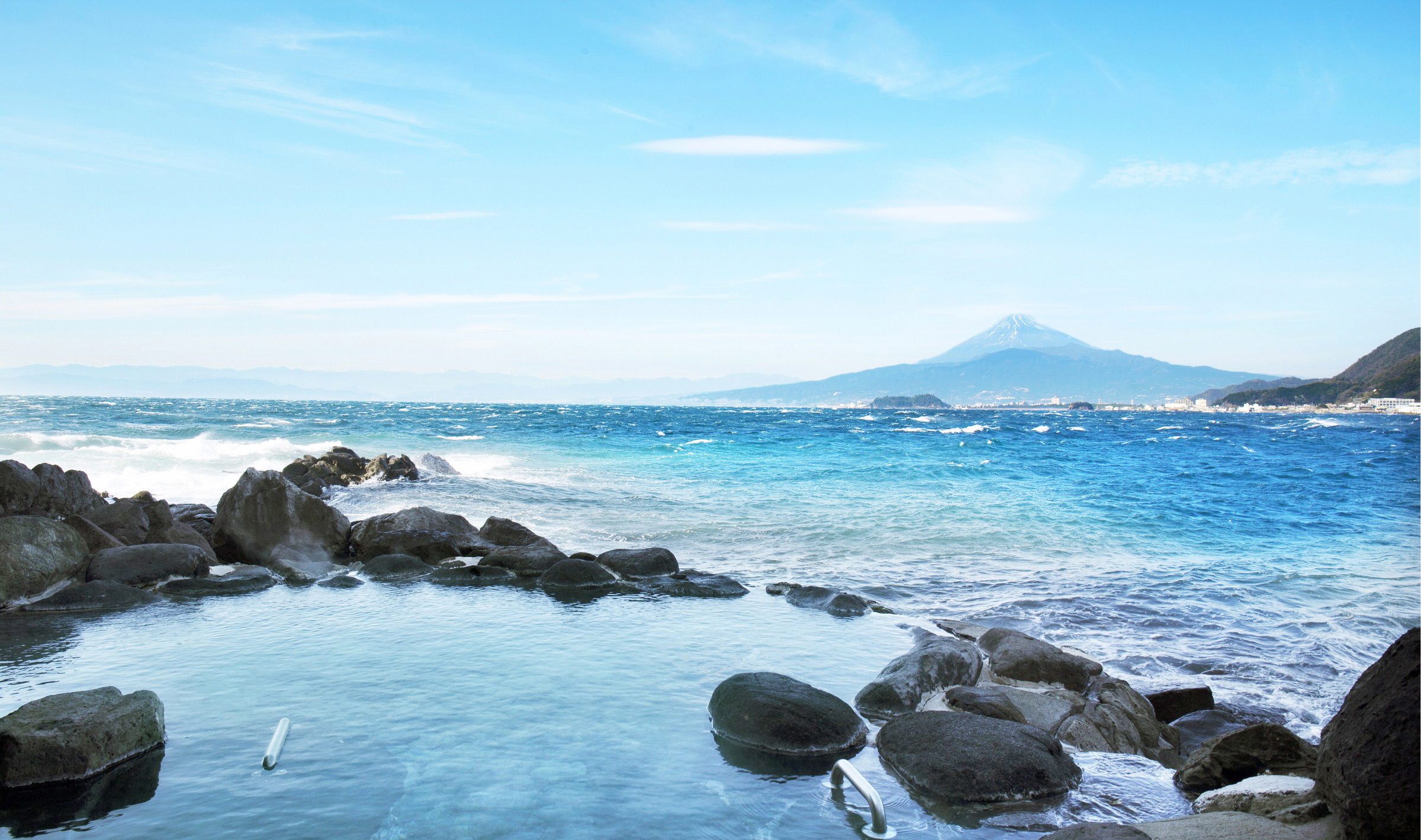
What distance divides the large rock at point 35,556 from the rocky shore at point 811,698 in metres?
0.02

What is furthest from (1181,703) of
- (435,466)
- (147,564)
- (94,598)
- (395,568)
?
(435,466)

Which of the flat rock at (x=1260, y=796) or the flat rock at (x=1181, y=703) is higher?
the flat rock at (x=1260, y=796)

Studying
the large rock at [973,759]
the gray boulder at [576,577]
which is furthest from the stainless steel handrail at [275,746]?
the gray boulder at [576,577]

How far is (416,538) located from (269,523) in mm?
2440

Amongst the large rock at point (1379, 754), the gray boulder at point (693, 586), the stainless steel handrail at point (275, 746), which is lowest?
the gray boulder at point (693, 586)

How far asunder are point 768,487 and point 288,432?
35.6 metres

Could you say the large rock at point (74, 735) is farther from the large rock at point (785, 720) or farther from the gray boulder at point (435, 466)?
the gray boulder at point (435, 466)

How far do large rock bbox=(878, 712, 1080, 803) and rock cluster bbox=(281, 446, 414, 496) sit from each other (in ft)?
72.6

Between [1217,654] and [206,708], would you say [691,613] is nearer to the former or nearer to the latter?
[206,708]

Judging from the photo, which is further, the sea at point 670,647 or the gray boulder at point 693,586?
the gray boulder at point 693,586

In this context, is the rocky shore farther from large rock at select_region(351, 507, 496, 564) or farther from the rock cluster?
the rock cluster

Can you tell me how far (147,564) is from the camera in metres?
11.0

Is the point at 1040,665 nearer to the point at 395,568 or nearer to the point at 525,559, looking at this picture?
the point at 525,559

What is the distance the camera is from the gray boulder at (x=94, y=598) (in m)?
9.45
